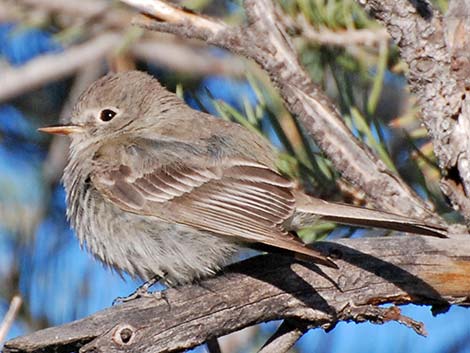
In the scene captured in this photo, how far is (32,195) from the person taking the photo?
5234mm

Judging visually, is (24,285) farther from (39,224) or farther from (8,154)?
(8,154)

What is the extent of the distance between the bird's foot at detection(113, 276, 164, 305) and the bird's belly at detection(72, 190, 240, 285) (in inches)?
1.4

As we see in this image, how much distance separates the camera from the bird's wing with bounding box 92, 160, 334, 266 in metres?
3.59

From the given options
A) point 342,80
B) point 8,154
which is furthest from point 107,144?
point 8,154

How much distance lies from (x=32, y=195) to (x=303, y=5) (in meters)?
2.05

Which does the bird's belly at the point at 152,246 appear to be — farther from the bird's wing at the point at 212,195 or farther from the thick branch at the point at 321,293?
the thick branch at the point at 321,293

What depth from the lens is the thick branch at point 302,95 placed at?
3496 millimetres

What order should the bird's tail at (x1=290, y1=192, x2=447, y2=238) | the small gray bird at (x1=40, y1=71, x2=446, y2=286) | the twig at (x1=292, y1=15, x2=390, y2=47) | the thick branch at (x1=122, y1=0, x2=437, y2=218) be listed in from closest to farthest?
the bird's tail at (x1=290, y1=192, x2=447, y2=238) < the thick branch at (x1=122, y1=0, x2=437, y2=218) < the small gray bird at (x1=40, y1=71, x2=446, y2=286) < the twig at (x1=292, y1=15, x2=390, y2=47)

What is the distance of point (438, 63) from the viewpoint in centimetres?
313

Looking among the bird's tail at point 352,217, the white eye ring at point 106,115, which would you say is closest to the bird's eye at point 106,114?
the white eye ring at point 106,115

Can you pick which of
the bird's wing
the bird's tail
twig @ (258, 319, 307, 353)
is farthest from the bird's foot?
the bird's tail

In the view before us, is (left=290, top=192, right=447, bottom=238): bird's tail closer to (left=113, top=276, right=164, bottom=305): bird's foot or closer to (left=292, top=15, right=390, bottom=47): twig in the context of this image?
(left=113, top=276, right=164, bottom=305): bird's foot

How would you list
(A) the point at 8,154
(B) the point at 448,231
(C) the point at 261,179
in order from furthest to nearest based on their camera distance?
(A) the point at 8,154 < (C) the point at 261,179 < (B) the point at 448,231

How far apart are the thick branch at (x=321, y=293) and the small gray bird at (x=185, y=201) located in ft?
0.36
